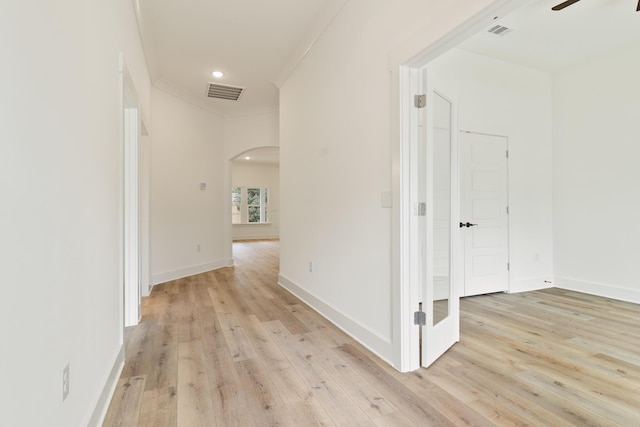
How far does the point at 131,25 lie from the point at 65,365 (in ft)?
8.84

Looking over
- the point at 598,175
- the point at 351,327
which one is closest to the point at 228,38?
the point at 351,327

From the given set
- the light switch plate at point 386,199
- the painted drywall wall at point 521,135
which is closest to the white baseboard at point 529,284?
the painted drywall wall at point 521,135

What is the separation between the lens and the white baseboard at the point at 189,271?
4.67 metres

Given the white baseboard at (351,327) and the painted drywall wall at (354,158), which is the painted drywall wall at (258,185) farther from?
the white baseboard at (351,327)

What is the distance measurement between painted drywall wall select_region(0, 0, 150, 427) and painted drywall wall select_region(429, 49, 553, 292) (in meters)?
3.84

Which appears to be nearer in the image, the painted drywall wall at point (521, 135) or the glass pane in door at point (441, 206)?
the glass pane in door at point (441, 206)

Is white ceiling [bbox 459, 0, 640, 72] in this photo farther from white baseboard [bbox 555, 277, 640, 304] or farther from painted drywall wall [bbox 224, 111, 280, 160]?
painted drywall wall [bbox 224, 111, 280, 160]

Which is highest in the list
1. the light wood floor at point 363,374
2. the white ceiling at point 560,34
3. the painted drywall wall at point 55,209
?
the white ceiling at point 560,34

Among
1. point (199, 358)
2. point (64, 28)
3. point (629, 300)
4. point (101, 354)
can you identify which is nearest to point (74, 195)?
point (64, 28)

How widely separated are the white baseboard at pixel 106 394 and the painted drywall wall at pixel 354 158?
A: 1.69m

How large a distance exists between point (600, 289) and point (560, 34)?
3.06 metres

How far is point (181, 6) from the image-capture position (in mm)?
2982

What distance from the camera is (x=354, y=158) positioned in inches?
105

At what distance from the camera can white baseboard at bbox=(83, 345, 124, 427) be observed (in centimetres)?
151
